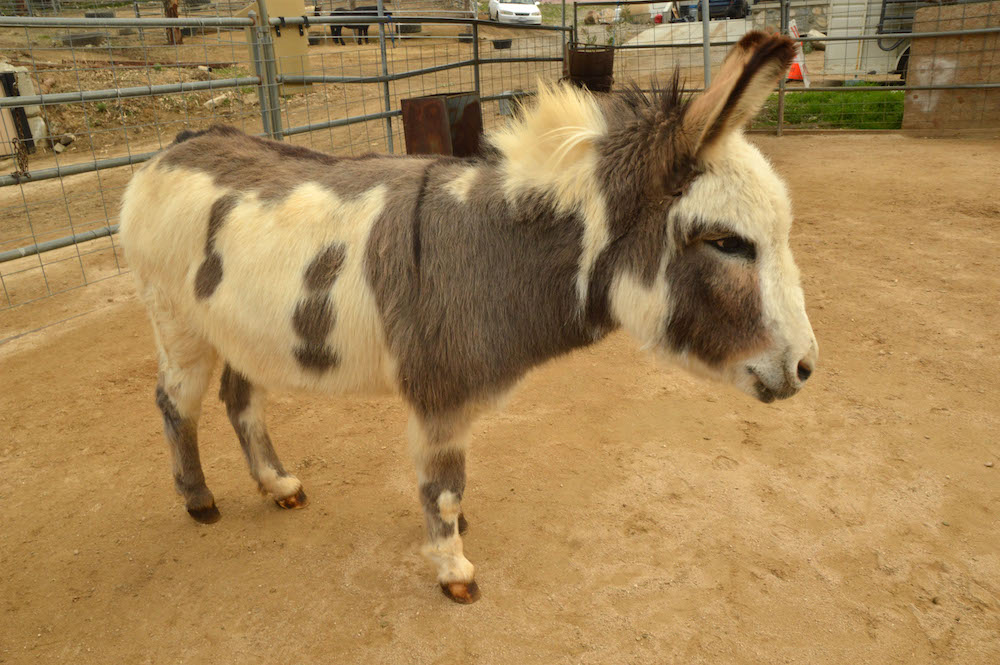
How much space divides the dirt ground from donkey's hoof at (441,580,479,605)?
3 centimetres

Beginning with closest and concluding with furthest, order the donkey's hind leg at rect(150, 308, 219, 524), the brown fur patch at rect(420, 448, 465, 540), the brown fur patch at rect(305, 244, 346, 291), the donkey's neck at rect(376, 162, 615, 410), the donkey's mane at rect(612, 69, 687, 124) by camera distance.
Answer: the donkey's mane at rect(612, 69, 687, 124), the donkey's neck at rect(376, 162, 615, 410), the brown fur patch at rect(305, 244, 346, 291), the brown fur patch at rect(420, 448, 465, 540), the donkey's hind leg at rect(150, 308, 219, 524)

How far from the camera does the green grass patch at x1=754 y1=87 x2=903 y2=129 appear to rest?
1076 centimetres

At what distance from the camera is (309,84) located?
601 cm

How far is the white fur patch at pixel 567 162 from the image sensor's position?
2100mm

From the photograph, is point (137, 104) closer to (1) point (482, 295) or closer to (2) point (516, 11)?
(2) point (516, 11)

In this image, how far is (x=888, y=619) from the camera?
2.48 meters

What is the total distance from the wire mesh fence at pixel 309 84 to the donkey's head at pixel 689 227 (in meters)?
1.00

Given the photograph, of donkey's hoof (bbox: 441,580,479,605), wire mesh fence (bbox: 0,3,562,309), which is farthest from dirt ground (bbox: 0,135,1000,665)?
wire mesh fence (bbox: 0,3,562,309)

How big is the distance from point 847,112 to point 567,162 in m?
10.6

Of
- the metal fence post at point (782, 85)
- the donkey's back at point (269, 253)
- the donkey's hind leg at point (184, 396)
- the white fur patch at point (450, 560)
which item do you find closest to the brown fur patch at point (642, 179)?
the donkey's back at point (269, 253)

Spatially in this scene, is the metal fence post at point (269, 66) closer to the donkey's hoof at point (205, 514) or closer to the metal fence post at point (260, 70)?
the metal fence post at point (260, 70)

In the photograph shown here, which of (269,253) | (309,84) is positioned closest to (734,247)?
(269,253)

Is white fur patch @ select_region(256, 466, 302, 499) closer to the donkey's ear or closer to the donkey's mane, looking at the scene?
the donkey's mane

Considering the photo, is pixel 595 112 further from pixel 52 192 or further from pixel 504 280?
pixel 52 192
